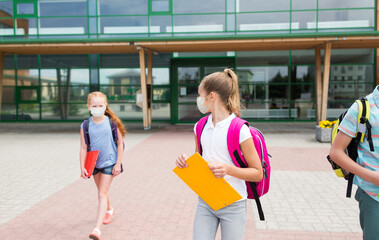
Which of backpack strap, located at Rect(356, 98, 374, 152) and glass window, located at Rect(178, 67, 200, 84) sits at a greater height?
glass window, located at Rect(178, 67, 200, 84)

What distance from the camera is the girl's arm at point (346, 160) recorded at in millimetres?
1961

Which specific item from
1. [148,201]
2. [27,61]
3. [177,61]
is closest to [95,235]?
[148,201]

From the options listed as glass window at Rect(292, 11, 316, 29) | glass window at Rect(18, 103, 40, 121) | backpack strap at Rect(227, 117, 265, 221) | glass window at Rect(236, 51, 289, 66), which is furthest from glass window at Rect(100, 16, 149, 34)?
backpack strap at Rect(227, 117, 265, 221)

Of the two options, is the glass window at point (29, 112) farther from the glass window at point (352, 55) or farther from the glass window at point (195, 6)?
the glass window at point (352, 55)

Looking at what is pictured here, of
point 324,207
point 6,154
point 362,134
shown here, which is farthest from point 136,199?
point 6,154

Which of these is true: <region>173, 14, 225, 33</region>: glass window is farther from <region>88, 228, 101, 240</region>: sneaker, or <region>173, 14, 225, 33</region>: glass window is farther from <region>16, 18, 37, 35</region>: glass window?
<region>88, 228, 101, 240</region>: sneaker

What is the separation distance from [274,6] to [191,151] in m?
10.6

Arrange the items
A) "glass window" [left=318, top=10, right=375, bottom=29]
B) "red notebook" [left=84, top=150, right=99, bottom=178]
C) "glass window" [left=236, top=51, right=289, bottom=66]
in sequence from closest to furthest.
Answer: "red notebook" [left=84, top=150, right=99, bottom=178] < "glass window" [left=318, top=10, right=375, bottom=29] < "glass window" [left=236, top=51, right=289, bottom=66]

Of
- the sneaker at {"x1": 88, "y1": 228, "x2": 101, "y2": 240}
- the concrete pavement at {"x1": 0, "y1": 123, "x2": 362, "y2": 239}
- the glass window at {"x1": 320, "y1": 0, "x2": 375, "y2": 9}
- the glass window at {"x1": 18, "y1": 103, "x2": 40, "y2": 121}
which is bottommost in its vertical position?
the concrete pavement at {"x1": 0, "y1": 123, "x2": 362, "y2": 239}

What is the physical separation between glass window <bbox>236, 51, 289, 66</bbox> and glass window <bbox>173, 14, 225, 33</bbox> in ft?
5.82

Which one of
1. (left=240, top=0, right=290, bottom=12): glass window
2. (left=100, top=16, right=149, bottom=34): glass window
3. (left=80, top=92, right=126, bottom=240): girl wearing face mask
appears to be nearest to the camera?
(left=80, top=92, right=126, bottom=240): girl wearing face mask

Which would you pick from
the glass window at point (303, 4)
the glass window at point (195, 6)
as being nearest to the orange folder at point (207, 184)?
the glass window at point (195, 6)

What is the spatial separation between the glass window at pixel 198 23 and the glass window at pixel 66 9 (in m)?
4.64

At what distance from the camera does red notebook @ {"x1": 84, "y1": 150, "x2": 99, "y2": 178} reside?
3742mm
